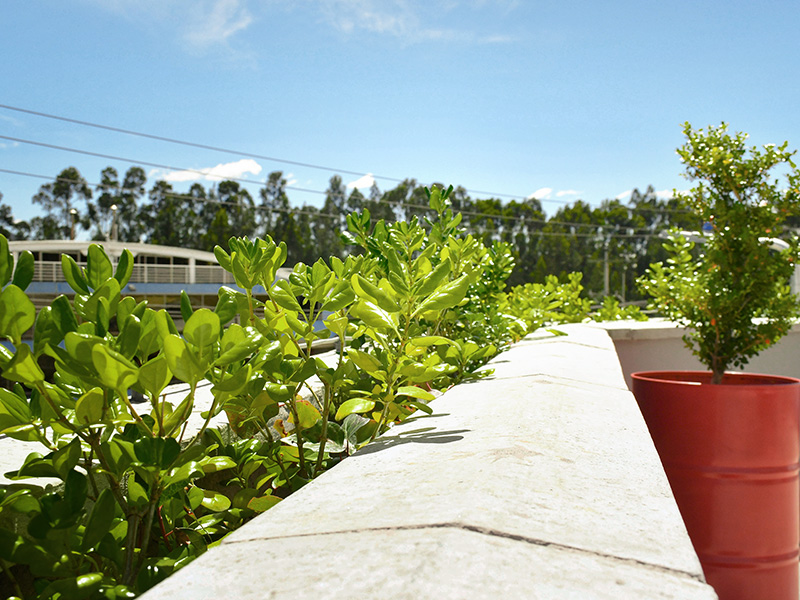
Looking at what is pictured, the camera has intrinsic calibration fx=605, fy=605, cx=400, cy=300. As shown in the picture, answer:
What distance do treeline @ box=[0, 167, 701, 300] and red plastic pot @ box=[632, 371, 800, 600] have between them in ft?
169

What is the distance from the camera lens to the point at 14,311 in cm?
61

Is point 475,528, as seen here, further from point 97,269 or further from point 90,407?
point 97,269

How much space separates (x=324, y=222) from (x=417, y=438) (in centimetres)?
6595

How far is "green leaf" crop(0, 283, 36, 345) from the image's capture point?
1.96 feet

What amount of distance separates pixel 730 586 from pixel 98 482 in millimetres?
1947

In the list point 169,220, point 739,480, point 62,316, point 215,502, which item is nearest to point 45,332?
point 62,316

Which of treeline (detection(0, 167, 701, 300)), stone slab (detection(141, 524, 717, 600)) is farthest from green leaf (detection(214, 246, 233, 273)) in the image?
treeline (detection(0, 167, 701, 300))

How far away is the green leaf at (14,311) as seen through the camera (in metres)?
0.60

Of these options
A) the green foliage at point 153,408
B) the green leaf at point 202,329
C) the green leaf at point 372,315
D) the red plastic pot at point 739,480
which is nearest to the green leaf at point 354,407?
the green foliage at point 153,408

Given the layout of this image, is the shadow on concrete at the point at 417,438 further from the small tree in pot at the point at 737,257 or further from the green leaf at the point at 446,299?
the small tree in pot at the point at 737,257

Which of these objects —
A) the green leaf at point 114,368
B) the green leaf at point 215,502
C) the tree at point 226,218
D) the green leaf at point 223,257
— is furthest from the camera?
the tree at point 226,218

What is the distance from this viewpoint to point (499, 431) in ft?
2.84

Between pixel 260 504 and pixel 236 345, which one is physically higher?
pixel 236 345

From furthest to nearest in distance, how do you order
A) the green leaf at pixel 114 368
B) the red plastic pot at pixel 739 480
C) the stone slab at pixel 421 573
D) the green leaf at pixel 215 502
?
the red plastic pot at pixel 739 480
the green leaf at pixel 215 502
the green leaf at pixel 114 368
the stone slab at pixel 421 573
